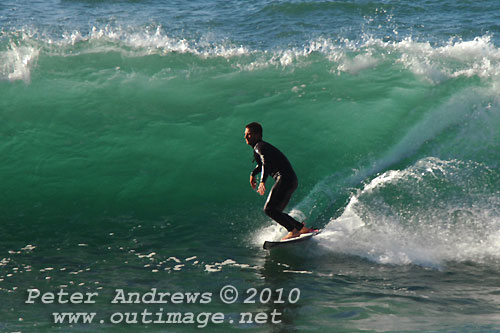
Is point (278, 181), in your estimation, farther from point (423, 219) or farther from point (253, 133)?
point (423, 219)

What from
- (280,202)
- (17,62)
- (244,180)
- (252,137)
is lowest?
(244,180)

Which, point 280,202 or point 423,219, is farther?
point 423,219

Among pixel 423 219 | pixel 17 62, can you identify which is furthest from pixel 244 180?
pixel 17 62

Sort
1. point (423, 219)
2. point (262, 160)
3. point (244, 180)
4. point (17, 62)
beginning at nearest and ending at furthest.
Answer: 1. point (262, 160)
2. point (423, 219)
3. point (244, 180)
4. point (17, 62)

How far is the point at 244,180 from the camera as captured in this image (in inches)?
356

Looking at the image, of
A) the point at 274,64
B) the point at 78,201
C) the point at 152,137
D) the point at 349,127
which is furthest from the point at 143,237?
the point at 274,64

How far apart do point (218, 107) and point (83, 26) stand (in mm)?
6996

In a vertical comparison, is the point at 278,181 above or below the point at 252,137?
below

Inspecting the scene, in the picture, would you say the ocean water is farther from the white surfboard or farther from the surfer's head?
the surfer's head

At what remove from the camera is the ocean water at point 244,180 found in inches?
225

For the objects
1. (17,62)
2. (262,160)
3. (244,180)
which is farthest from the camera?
(17,62)

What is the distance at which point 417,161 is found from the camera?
357 inches

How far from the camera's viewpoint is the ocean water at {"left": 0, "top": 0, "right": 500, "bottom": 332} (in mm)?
5727

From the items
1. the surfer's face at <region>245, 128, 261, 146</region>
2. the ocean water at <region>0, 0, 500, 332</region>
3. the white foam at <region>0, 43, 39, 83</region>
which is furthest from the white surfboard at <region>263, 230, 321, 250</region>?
the white foam at <region>0, 43, 39, 83</region>
